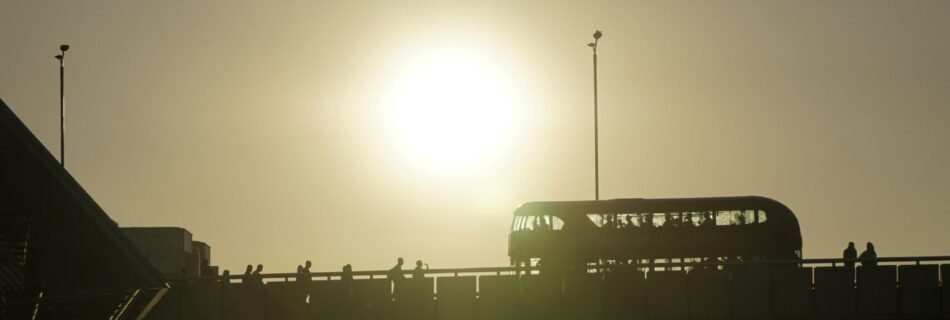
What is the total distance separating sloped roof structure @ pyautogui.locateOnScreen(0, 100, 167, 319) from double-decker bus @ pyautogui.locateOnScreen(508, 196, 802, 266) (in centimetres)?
2870

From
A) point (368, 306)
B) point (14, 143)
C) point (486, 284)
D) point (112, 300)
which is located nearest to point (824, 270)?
point (486, 284)

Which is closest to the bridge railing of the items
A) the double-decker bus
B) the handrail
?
the handrail

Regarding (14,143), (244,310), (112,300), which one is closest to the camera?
(14,143)

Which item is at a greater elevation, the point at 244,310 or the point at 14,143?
the point at 14,143

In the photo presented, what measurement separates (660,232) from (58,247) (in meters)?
30.3

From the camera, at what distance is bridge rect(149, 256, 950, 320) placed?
37.4 meters

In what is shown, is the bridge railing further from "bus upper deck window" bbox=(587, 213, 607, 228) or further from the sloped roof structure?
"bus upper deck window" bbox=(587, 213, 607, 228)

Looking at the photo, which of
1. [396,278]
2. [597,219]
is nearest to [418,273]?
[396,278]

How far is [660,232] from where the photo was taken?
57688mm

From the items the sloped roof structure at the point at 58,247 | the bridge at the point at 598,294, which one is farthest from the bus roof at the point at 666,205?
the sloped roof structure at the point at 58,247

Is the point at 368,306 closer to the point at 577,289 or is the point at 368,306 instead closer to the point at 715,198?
the point at 577,289

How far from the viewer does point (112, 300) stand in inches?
1219

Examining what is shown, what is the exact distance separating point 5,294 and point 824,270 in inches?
755

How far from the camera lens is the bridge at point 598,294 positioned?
123 ft
